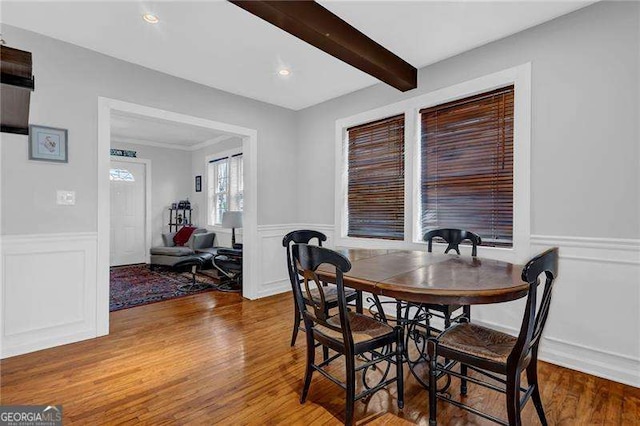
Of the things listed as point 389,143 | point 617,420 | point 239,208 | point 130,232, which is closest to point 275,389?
point 617,420

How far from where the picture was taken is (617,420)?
1.79 metres

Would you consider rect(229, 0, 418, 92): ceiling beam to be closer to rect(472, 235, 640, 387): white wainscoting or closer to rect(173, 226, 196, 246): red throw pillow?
rect(472, 235, 640, 387): white wainscoting

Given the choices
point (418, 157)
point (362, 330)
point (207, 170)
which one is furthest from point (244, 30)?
point (207, 170)

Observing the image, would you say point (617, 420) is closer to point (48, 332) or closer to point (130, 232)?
point (48, 332)

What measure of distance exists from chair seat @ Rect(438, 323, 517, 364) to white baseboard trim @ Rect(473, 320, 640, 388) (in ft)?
3.56

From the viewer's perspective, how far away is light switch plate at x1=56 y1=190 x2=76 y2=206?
2.76 meters

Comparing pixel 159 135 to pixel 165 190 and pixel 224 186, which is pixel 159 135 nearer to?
pixel 165 190

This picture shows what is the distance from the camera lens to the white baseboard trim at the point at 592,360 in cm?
214

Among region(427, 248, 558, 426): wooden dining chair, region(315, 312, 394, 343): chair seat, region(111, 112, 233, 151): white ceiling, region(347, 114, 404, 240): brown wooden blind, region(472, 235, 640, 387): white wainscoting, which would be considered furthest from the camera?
region(111, 112, 233, 151): white ceiling

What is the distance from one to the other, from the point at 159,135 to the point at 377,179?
4.67 m

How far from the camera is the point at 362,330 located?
1869mm

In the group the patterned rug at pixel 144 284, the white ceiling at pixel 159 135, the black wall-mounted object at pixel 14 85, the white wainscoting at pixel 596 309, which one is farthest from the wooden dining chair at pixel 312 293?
the white ceiling at pixel 159 135

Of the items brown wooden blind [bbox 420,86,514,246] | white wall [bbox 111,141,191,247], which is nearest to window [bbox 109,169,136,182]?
white wall [bbox 111,141,191,247]

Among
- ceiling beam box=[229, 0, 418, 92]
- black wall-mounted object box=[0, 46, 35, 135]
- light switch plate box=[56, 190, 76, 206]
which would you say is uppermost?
ceiling beam box=[229, 0, 418, 92]
